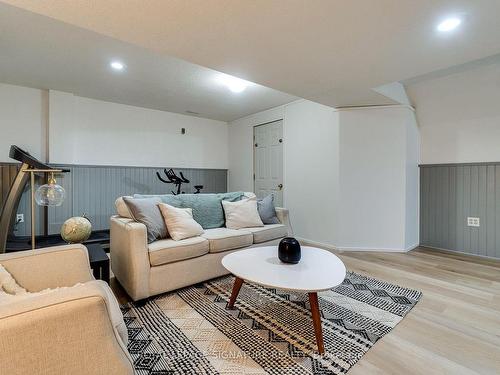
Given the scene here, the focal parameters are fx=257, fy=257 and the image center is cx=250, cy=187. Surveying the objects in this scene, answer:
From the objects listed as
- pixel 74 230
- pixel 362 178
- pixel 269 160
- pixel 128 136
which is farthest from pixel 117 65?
pixel 362 178

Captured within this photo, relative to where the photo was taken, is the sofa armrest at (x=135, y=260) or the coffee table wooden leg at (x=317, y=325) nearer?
the coffee table wooden leg at (x=317, y=325)

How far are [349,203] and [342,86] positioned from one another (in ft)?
5.31

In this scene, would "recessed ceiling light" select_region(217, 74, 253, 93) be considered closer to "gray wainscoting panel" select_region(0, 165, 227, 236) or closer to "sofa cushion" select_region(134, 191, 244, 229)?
"sofa cushion" select_region(134, 191, 244, 229)

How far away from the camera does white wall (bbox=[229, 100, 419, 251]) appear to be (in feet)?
11.4

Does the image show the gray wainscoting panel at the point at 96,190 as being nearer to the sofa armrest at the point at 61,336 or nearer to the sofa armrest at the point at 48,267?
the sofa armrest at the point at 48,267

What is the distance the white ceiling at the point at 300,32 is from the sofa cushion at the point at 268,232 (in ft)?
5.42

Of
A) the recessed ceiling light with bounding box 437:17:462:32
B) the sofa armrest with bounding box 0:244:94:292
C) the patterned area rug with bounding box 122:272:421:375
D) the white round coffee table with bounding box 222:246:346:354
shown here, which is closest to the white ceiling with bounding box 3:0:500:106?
the recessed ceiling light with bounding box 437:17:462:32

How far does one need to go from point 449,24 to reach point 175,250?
2630mm

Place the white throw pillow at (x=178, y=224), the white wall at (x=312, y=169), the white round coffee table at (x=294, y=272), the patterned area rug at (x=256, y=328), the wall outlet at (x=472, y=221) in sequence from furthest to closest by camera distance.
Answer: the white wall at (x=312, y=169) < the wall outlet at (x=472, y=221) < the white throw pillow at (x=178, y=224) < the white round coffee table at (x=294, y=272) < the patterned area rug at (x=256, y=328)

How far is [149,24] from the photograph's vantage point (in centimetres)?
171

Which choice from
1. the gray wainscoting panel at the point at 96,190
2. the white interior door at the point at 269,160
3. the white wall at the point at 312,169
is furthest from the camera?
the white interior door at the point at 269,160

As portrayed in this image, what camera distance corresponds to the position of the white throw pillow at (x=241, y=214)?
3.03 meters

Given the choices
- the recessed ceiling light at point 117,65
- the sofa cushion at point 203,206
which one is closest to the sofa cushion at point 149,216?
the sofa cushion at point 203,206

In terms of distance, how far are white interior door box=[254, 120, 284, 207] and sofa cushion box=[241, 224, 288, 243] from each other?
141 centimetres
